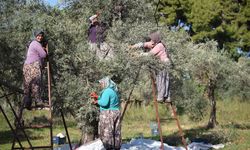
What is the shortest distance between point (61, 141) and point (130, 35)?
579 cm

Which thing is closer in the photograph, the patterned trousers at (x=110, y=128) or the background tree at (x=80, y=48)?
the patterned trousers at (x=110, y=128)

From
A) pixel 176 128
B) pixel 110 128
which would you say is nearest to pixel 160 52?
pixel 110 128

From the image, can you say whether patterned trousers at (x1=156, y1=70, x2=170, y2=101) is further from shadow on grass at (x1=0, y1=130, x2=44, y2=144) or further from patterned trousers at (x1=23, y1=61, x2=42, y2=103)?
shadow on grass at (x1=0, y1=130, x2=44, y2=144)

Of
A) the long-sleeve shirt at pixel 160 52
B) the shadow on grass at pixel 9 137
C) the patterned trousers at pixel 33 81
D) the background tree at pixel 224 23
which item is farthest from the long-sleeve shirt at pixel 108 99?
the background tree at pixel 224 23

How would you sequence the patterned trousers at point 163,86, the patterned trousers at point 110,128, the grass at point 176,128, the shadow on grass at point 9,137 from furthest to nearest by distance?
the shadow on grass at point 9,137
the grass at point 176,128
the patterned trousers at point 163,86
the patterned trousers at point 110,128

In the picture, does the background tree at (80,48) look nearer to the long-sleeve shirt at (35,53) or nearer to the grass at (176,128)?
the long-sleeve shirt at (35,53)

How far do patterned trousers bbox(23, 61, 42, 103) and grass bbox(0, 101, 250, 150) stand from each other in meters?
4.82

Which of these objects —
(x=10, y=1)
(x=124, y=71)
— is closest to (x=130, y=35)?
(x=124, y=71)

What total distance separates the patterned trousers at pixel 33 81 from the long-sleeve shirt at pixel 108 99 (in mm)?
1154

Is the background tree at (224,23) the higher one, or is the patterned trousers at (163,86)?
the background tree at (224,23)

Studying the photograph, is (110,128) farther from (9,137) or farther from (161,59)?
(9,137)

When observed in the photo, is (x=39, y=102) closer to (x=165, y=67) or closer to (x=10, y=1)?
(x=165, y=67)

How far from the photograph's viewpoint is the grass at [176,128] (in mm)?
14334

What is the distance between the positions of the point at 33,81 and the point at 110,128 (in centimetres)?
162
